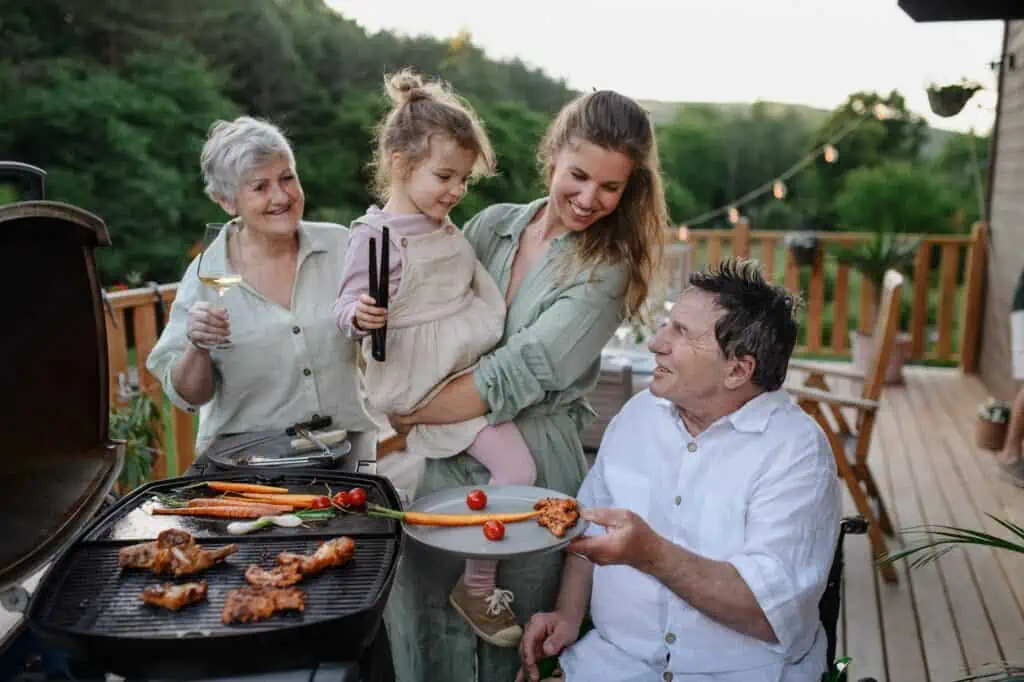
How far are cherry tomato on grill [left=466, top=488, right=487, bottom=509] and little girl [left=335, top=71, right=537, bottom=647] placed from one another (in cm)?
25

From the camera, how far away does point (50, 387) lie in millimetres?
1505

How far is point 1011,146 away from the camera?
675 cm

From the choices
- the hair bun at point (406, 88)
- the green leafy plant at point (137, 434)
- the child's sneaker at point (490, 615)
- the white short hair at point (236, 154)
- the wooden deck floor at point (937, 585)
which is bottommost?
the wooden deck floor at point (937, 585)

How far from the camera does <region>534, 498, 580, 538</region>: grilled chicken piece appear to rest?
1.39 m

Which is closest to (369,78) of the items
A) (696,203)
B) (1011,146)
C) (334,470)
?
(696,203)

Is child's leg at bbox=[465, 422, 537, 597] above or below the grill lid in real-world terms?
below

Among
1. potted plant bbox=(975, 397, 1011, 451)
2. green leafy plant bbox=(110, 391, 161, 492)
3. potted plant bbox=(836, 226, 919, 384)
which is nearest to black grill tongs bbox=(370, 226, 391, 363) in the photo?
green leafy plant bbox=(110, 391, 161, 492)

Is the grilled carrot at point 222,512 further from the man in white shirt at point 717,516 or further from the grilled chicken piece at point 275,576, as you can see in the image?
the man in white shirt at point 717,516

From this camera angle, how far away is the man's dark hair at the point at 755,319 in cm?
165

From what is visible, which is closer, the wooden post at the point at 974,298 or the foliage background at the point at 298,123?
the wooden post at the point at 974,298

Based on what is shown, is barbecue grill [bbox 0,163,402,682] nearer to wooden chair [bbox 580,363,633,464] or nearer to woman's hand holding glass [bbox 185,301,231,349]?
woman's hand holding glass [bbox 185,301,231,349]

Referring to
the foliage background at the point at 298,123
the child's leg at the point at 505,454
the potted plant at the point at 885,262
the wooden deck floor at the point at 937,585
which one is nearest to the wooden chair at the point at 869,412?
the wooden deck floor at the point at 937,585

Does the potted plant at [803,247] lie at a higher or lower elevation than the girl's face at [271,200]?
lower

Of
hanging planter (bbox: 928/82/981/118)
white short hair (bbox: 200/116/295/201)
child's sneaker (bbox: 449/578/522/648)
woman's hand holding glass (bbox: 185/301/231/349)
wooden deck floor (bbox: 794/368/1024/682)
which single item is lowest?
wooden deck floor (bbox: 794/368/1024/682)
